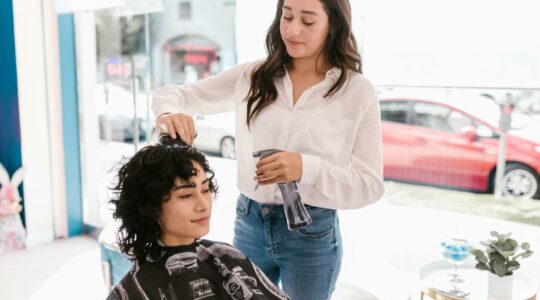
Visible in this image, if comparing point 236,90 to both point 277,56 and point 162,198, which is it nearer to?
point 277,56

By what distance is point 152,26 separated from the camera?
353 centimetres

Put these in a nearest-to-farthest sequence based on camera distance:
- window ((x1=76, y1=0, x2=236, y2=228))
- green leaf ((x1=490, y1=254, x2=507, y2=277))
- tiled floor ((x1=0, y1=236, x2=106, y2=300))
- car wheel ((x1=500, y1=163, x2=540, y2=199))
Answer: green leaf ((x1=490, y1=254, x2=507, y2=277))
car wheel ((x1=500, y1=163, x2=540, y2=199))
tiled floor ((x1=0, y1=236, x2=106, y2=300))
window ((x1=76, y1=0, x2=236, y2=228))

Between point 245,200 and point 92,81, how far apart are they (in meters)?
2.73

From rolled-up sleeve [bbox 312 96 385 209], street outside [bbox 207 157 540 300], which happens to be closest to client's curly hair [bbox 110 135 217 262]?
rolled-up sleeve [bbox 312 96 385 209]

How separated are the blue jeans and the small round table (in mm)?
630

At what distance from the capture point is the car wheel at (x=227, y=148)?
3.09 m

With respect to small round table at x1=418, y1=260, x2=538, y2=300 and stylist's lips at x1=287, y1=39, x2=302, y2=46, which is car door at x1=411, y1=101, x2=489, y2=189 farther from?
stylist's lips at x1=287, y1=39, x2=302, y2=46

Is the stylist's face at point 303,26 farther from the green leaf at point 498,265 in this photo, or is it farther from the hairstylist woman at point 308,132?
the green leaf at point 498,265

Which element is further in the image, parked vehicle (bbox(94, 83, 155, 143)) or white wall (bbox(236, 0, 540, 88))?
parked vehicle (bbox(94, 83, 155, 143))

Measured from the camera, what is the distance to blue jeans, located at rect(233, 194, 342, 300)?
4.37ft

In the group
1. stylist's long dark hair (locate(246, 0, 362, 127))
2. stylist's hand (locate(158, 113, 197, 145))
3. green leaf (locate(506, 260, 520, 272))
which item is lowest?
green leaf (locate(506, 260, 520, 272))

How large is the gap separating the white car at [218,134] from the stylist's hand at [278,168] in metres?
1.90

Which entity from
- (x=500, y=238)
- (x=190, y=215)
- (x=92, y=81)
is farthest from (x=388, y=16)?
(x=92, y=81)

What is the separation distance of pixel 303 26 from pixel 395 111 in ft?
4.58
